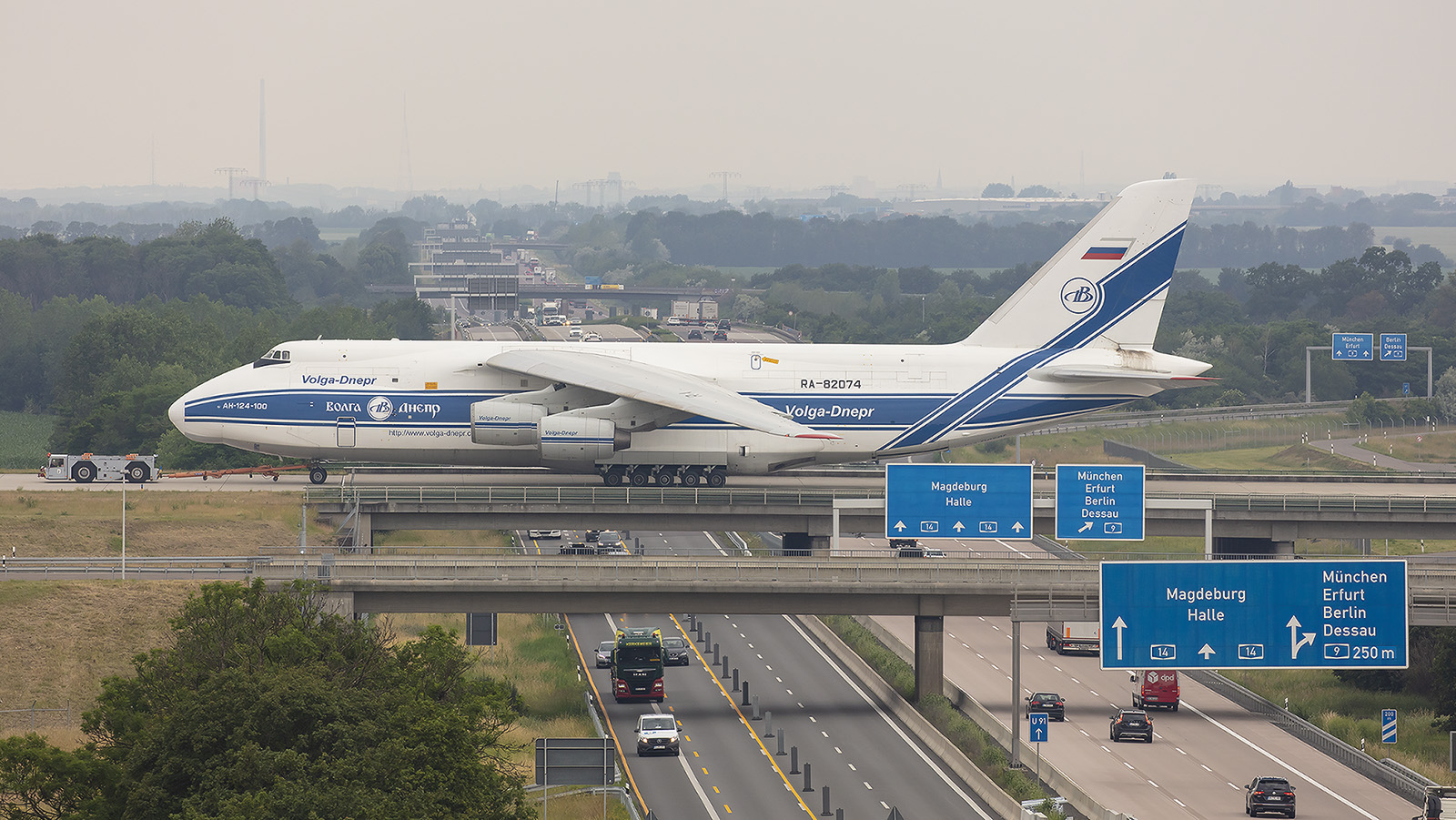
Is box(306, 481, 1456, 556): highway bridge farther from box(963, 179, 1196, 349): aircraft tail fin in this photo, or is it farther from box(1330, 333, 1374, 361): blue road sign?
box(1330, 333, 1374, 361): blue road sign

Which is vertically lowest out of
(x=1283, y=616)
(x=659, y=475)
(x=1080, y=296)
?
(x=1283, y=616)

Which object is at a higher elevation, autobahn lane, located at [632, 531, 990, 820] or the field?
the field

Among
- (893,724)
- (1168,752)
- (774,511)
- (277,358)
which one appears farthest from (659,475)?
(1168,752)

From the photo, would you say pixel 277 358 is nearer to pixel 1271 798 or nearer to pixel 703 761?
pixel 703 761

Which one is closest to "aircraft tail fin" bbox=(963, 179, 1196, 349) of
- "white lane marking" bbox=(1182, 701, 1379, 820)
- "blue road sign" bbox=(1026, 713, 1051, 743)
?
"white lane marking" bbox=(1182, 701, 1379, 820)

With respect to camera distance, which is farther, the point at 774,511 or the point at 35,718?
the point at 774,511

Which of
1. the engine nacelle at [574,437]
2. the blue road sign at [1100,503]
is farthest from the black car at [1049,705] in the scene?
the engine nacelle at [574,437]
